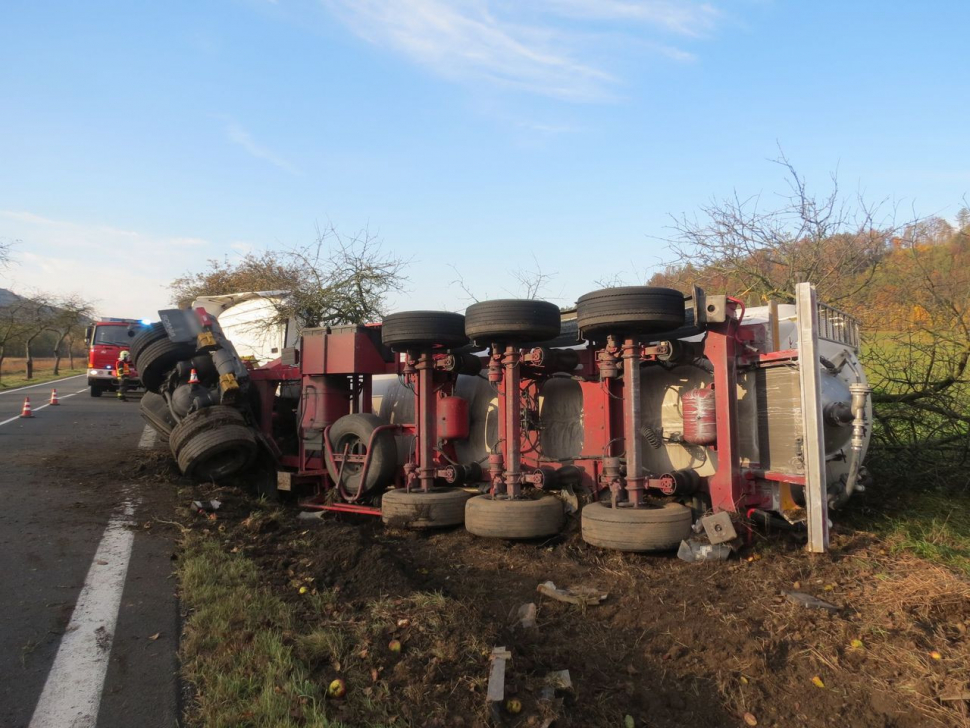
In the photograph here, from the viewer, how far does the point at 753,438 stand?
5238 millimetres

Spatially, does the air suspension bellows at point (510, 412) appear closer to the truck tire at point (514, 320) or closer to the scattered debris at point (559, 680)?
the truck tire at point (514, 320)

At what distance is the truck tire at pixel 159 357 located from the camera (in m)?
8.20

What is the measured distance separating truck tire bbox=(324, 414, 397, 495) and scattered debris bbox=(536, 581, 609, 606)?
279cm

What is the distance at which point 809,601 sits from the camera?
159 inches

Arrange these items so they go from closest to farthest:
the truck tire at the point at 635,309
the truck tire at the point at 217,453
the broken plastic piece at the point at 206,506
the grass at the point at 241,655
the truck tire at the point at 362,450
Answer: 1. the grass at the point at 241,655
2. the truck tire at the point at 635,309
3. the broken plastic piece at the point at 206,506
4. the truck tire at the point at 362,450
5. the truck tire at the point at 217,453

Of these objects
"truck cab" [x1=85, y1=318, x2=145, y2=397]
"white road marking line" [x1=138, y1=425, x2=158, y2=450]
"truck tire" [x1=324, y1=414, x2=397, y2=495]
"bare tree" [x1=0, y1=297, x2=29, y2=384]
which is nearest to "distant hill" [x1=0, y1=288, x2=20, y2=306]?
"bare tree" [x1=0, y1=297, x2=29, y2=384]

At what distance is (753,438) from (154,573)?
445 cm

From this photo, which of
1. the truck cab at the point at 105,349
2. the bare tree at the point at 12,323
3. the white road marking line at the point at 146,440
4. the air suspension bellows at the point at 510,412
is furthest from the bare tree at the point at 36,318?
the air suspension bellows at the point at 510,412

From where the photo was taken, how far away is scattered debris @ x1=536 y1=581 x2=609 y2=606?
4.31m

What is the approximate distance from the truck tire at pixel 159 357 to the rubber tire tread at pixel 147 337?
93 mm

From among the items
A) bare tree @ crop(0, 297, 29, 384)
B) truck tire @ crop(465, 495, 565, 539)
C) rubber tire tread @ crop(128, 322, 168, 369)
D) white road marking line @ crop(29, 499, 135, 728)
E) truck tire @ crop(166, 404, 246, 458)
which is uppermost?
bare tree @ crop(0, 297, 29, 384)

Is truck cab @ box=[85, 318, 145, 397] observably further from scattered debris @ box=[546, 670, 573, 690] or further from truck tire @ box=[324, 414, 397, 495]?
scattered debris @ box=[546, 670, 573, 690]

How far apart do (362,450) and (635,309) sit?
3575mm

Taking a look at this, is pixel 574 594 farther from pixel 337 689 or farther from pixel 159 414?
pixel 159 414
